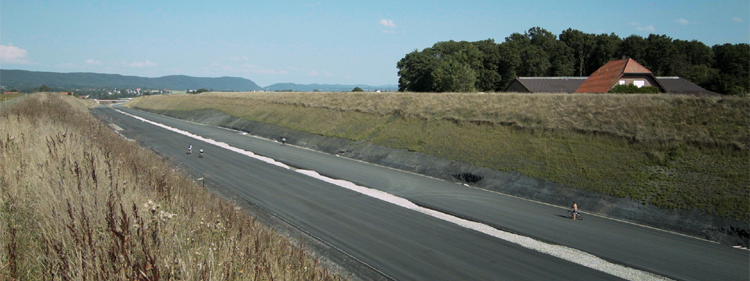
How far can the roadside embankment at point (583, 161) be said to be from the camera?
1869 centimetres

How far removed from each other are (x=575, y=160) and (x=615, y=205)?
5.16 m

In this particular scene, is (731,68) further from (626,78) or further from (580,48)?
(626,78)

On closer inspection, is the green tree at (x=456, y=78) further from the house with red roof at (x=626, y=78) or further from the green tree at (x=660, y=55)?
the green tree at (x=660, y=55)

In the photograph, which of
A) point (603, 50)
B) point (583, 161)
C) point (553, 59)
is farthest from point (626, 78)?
point (603, 50)

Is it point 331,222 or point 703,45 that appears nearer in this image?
point 331,222

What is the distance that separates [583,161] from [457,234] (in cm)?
1160

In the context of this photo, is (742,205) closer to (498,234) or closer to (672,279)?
(672,279)

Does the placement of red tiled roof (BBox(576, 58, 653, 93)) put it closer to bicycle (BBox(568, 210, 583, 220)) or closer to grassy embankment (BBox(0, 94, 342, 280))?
bicycle (BBox(568, 210, 583, 220))

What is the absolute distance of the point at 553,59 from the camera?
9638cm

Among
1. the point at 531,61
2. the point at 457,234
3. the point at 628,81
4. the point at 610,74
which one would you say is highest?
the point at 531,61

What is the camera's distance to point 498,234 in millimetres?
17516

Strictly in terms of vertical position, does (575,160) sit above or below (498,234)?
above

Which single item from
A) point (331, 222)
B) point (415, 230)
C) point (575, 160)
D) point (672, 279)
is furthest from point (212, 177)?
point (672, 279)

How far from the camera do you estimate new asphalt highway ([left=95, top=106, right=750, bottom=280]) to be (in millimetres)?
13920
